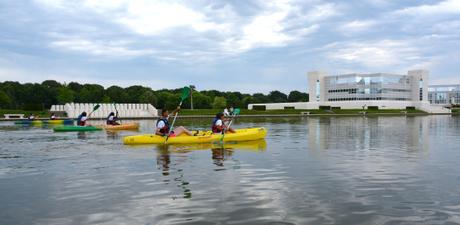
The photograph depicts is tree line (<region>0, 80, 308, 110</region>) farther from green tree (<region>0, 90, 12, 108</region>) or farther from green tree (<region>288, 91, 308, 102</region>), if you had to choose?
green tree (<region>288, 91, 308, 102</region>)

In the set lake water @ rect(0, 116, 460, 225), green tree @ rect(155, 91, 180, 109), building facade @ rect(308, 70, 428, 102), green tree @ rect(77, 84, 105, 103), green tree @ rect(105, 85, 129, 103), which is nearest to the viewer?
lake water @ rect(0, 116, 460, 225)

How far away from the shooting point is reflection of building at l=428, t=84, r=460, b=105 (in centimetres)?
17212

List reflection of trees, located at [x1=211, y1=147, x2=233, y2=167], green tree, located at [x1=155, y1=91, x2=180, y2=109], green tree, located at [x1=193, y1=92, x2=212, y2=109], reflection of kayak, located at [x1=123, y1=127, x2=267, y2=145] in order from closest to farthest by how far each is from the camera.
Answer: reflection of trees, located at [x1=211, y1=147, x2=233, y2=167], reflection of kayak, located at [x1=123, y1=127, x2=267, y2=145], green tree, located at [x1=155, y1=91, x2=180, y2=109], green tree, located at [x1=193, y1=92, x2=212, y2=109]

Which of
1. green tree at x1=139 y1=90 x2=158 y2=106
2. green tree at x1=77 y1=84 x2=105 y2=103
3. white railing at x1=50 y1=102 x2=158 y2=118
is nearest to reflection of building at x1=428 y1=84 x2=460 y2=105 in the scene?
green tree at x1=139 y1=90 x2=158 y2=106

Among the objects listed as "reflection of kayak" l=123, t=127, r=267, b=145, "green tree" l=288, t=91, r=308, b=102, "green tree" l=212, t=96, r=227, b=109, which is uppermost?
"green tree" l=288, t=91, r=308, b=102

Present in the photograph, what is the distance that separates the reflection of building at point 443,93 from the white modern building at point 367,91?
5910cm

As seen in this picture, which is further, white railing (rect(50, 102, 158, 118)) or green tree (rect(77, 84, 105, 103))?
green tree (rect(77, 84, 105, 103))

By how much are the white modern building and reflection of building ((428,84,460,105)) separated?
59.1 meters

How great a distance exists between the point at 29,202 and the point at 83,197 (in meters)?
1.11

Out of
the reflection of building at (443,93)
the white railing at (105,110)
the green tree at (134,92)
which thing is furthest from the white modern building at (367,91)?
the reflection of building at (443,93)

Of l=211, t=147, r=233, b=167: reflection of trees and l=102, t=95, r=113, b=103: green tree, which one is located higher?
l=102, t=95, r=113, b=103: green tree

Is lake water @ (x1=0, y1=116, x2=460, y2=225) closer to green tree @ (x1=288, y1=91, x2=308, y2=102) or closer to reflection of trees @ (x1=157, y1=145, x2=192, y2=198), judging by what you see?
reflection of trees @ (x1=157, y1=145, x2=192, y2=198)

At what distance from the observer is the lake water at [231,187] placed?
25.8ft

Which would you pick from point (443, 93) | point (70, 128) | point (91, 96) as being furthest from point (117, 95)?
point (443, 93)
